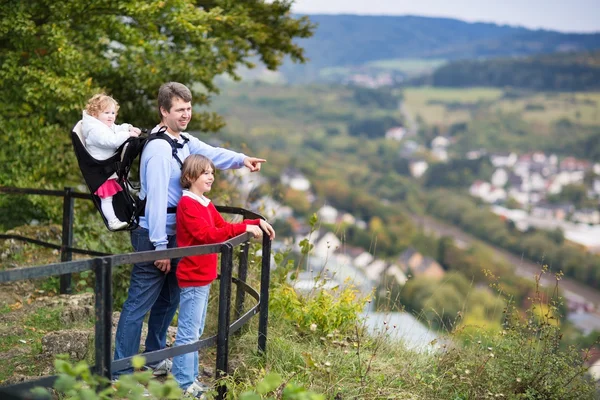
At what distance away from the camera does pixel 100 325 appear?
3.19 metres

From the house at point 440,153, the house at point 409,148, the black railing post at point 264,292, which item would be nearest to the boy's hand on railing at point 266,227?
the black railing post at point 264,292

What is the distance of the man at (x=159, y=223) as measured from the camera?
4047 millimetres

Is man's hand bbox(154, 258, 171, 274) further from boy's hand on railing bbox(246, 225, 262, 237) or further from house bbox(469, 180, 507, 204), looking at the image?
house bbox(469, 180, 507, 204)

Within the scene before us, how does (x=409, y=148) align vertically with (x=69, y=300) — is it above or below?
below

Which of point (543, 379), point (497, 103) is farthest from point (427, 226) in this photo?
point (543, 379)

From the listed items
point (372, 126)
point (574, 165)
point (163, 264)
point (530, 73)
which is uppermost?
point (163, 264)

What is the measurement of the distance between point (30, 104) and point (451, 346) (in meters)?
7.26

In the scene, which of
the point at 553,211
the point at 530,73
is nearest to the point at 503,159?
the point at 553,211

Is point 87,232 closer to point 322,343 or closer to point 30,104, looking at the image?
point 30,104

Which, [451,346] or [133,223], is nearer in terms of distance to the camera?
[133,223]

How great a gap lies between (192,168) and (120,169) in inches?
22.2

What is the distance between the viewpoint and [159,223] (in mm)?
4047

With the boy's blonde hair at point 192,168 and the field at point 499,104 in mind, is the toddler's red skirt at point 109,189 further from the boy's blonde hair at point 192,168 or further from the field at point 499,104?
the field at point 499,104

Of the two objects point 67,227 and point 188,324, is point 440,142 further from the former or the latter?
point 188,324
